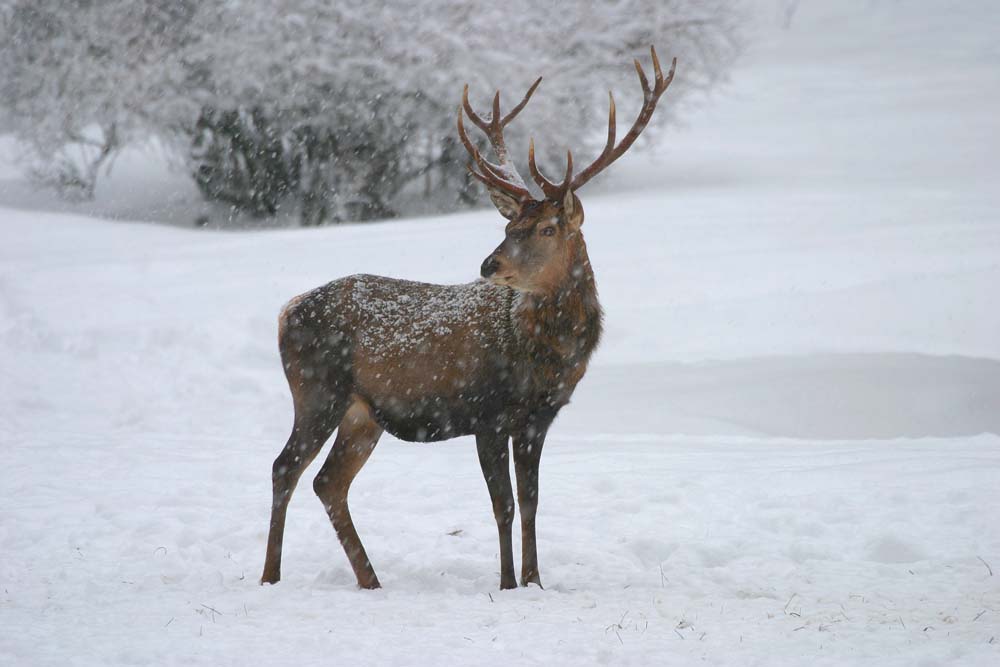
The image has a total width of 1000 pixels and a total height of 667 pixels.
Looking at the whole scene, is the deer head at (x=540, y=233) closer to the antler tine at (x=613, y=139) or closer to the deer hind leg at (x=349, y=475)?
the antler tine at (x=613, y=139)

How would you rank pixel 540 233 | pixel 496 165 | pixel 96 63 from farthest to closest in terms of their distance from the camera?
pixel 96 63 < pixel 496 165 < pixel 540 233

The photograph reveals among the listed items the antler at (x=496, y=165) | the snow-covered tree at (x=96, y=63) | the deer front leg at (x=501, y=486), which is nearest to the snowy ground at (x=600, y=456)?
the deer front leg at (x=501, y=486)

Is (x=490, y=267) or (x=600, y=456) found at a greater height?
(x=490, y=267)

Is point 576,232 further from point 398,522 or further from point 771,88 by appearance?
point 771,88

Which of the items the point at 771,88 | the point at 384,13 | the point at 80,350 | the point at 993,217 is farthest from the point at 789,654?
the point at 771,88

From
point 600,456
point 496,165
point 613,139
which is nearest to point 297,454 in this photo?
point 496,165

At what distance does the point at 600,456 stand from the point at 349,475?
3175 millimetres

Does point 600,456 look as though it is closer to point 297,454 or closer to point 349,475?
point 349,475

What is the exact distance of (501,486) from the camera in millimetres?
5555

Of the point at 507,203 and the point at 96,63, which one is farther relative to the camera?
the point at 96,63

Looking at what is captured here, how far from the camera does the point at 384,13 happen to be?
18.1m

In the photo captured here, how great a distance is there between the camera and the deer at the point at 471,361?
18.1ft

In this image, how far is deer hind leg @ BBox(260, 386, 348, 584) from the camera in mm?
5621

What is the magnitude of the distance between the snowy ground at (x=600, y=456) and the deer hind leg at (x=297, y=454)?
0.19 meters
